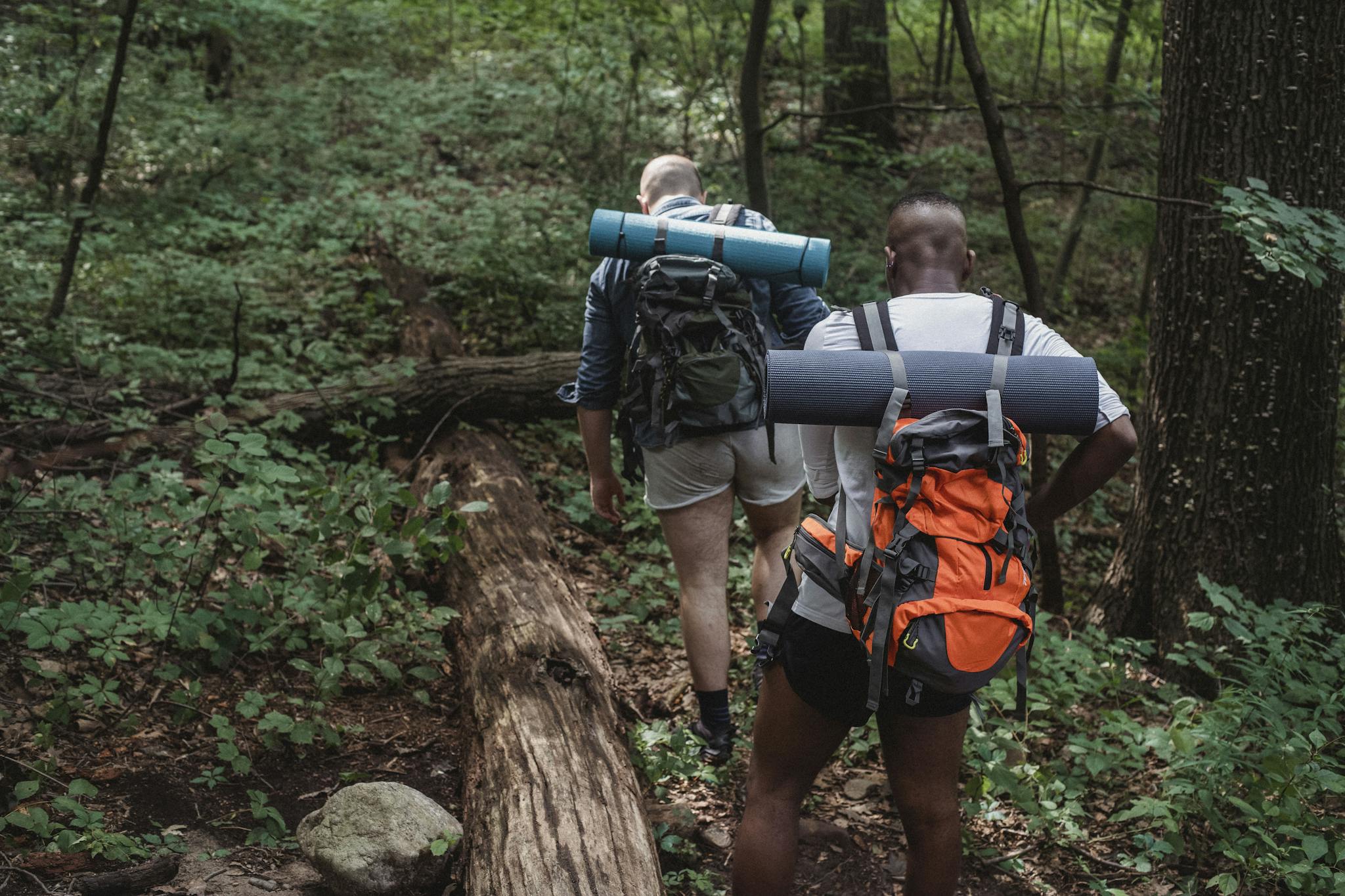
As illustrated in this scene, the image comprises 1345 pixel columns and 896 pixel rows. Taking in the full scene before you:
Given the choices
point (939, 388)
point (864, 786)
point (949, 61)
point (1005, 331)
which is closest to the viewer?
point (939, 388)

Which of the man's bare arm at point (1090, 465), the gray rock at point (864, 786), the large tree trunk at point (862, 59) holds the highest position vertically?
the large tree trunk at point (862, 59)

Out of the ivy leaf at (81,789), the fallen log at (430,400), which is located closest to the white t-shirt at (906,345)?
the ivy leaf at (81,789)

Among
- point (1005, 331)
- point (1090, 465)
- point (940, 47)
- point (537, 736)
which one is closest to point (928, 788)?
point (1090, 465)

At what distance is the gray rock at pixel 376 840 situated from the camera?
2.71 metres

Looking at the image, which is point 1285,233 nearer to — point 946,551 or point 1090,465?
point 1090,465

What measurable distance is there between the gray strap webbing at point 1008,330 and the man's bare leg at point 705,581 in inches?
62.5

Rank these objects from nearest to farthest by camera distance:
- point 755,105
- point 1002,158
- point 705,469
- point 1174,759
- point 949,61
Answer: point 1174,759 < point 705,469 < point 1002,158 < point 755,105 < point 949,61

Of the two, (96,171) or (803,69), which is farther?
(803,69)

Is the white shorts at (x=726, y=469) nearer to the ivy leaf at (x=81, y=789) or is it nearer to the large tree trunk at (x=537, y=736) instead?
the large tree trunk at (x=537, y=736)

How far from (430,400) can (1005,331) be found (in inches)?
183

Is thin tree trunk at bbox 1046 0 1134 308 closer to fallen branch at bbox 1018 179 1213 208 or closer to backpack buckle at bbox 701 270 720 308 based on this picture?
fallen branch at bbox 1018 179 1213 208

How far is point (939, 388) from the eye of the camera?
2.13m

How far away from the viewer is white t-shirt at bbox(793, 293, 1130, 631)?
2232 millimetres

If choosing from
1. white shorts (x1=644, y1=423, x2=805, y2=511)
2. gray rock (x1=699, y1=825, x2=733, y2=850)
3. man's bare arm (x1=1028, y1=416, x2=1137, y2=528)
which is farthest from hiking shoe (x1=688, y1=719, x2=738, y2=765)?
man's bare arm (x1=1028, y1=416, x2=1137, y2=528)
